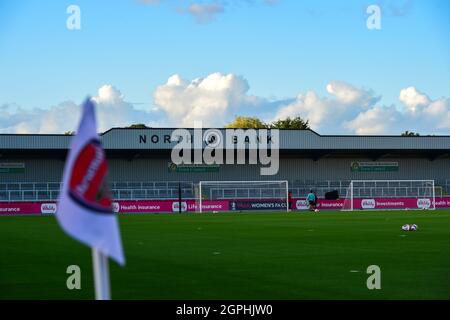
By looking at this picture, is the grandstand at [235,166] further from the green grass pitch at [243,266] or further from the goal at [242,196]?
the green grass pitch at [243,266]

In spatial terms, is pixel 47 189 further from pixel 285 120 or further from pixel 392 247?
pixel 285 120

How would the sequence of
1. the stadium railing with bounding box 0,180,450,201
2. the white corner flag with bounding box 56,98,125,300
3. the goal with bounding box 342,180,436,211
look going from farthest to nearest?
the stadium railing with bounding box 0,180,450,201 < the goal with bounding box 342,180,436,211 < the white corner flag with bounding box 56,98,125,300

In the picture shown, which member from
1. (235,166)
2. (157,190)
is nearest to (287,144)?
(235,166)

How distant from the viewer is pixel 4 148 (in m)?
73.2

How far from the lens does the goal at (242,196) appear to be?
6550 cm

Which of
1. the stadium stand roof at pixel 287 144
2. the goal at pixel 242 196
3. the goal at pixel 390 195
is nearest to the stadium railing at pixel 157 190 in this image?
the goal at pixel 390 195

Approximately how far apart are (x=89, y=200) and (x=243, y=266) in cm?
1226

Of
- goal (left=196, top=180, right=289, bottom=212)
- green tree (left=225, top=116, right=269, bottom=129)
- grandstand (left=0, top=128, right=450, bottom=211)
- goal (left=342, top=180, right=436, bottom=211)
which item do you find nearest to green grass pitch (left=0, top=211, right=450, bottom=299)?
goal (left=196, top=180, right=289, bottom=212)

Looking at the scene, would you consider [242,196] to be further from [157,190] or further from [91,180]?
[91,180]

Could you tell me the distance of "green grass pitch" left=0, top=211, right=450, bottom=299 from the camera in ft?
43.1

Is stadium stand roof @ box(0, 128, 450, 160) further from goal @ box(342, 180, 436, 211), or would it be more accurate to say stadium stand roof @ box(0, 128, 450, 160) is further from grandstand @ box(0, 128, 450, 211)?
goal @ box(342, 180, 436, 211)

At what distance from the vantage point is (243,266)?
686 inches

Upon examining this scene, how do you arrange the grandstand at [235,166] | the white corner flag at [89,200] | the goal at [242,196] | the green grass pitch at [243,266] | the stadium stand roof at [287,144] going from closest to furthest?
the white corner flag at [89,200]
the green grass pitch at [243,266]
the goal at [242,196]
the grandstand at [235,166]
the stadium stand roof at [287,144]
